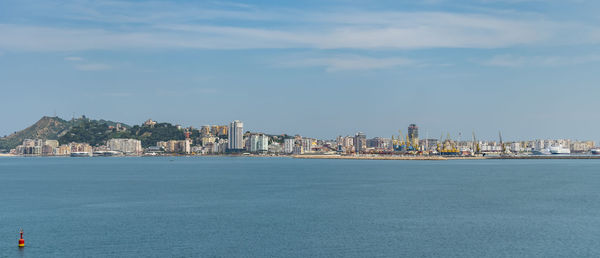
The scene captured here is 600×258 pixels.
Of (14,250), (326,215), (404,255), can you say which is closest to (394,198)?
(326,215)

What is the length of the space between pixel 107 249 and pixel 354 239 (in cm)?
1714

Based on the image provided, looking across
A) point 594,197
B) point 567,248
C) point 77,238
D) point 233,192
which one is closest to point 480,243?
point 567,248

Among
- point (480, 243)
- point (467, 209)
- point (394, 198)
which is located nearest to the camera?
point (480, 243)

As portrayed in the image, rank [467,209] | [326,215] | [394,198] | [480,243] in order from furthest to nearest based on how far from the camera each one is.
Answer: [394,198], [467,209], [326,215], [480,243]

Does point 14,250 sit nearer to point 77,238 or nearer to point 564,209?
point 77,238

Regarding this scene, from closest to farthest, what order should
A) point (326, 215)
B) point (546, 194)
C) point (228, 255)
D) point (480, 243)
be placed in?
1. point (228, 255)
2. point (480, 243)
3. point (326, 215)
4. point (546, 194)

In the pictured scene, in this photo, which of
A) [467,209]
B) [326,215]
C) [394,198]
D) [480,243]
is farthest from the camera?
[394,198]

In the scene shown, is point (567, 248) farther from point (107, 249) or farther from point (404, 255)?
point (107, 249)

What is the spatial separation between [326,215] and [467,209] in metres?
15.0

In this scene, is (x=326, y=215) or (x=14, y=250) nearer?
(x=14, y=250)

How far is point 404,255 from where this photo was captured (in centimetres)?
3866

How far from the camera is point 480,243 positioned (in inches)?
1672

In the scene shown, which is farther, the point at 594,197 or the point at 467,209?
the point at 594,197

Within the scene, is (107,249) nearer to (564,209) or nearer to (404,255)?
(404,255)
